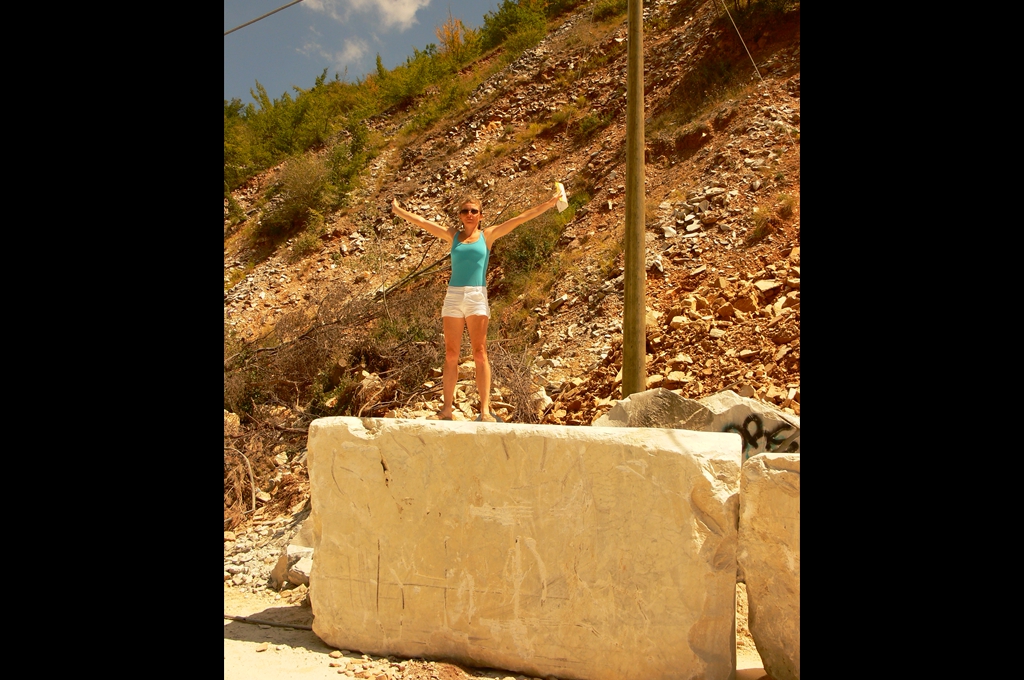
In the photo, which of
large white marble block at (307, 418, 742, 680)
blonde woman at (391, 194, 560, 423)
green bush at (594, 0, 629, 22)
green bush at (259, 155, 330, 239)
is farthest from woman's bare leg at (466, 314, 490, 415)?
green bush at (594, 0, 629, 22)

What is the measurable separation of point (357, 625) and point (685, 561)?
178 centimetres

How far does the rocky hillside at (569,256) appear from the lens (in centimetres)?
698

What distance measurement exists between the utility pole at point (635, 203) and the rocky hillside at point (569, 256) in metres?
1.33

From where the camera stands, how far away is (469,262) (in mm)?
4070

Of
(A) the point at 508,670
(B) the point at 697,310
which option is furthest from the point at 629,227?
(A) the point at 508,670

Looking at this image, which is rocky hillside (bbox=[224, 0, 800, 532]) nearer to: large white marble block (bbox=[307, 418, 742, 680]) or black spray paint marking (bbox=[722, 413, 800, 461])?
black spray paint marking (bbox=[722, 413, 800, 461])

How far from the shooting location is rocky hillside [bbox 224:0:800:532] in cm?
698

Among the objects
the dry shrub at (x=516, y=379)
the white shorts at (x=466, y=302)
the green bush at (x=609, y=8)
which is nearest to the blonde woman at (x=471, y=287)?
the white shorts at (x=466, y=302)

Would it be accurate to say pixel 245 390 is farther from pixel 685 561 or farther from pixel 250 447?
pixel 685 561

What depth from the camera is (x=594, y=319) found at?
8.66 metres

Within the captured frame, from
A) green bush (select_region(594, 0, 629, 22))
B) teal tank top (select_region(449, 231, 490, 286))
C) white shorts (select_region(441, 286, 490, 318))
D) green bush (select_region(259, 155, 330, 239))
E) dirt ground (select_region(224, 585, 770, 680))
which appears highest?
green bush (select_region(594, 0, 629, 22))

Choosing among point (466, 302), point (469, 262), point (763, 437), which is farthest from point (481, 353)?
point (763, 437)

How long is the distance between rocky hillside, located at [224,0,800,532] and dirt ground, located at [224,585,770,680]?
238 centimetres

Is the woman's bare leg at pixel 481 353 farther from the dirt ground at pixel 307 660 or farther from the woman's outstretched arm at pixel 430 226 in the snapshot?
the dirt ground at pixel 307 660
